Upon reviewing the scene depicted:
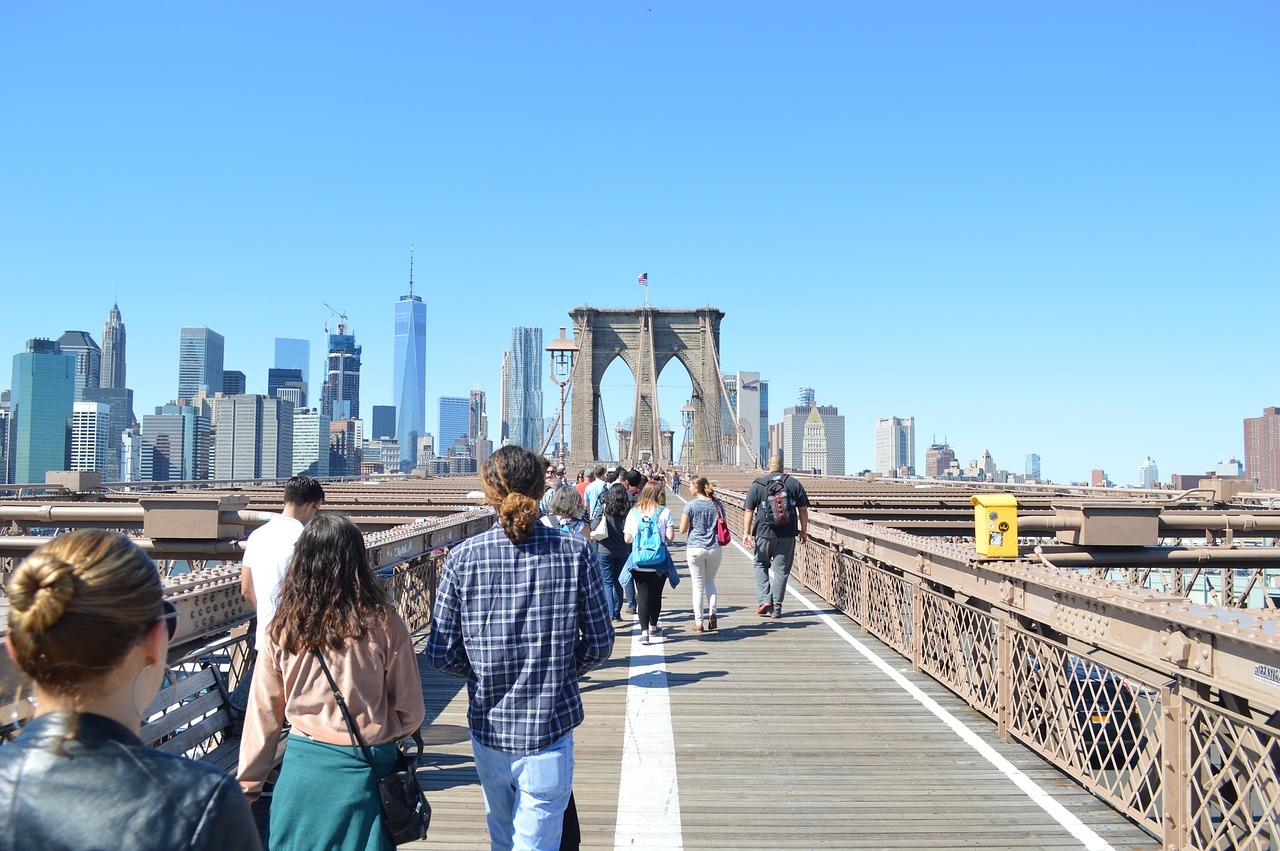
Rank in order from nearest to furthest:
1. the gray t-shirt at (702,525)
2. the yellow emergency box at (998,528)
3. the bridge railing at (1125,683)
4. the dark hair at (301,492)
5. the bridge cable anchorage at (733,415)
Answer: the bridge railing at (1125,683) → the dark hair at (301,492) → the yellow emergency box at (998,528) → the gray t-shirt at (702,525) → the bridge cable anchorage at (733,415)

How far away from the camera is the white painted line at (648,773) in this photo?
13.7 ft

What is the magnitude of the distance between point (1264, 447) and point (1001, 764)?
134520mm

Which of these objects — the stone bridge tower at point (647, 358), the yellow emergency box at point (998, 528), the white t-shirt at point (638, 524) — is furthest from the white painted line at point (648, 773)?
the stone bridge tower at point (647, 358)

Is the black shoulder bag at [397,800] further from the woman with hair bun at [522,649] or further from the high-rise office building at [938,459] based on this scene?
the high-rise office building at [938,459]

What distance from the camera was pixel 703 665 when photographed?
7652 millimetres

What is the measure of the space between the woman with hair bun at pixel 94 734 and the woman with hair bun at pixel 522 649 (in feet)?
4.88

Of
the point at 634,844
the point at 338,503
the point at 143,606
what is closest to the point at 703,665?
the point at 634,844

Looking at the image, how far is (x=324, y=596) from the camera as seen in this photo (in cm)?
273

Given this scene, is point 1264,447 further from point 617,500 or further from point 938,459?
point 617,500

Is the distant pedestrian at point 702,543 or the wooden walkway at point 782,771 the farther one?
the distant pedestrian at point 702,543

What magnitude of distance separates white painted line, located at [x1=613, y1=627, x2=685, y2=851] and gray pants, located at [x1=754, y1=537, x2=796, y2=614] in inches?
98.1

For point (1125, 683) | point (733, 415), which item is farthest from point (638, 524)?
point (733, 415)

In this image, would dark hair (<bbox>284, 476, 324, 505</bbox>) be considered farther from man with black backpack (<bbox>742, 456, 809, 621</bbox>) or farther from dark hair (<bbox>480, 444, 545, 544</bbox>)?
man with black backpack (<bbox>742, 456, 809, 621</bbox>)

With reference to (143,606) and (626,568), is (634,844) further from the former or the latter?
(626,568)
